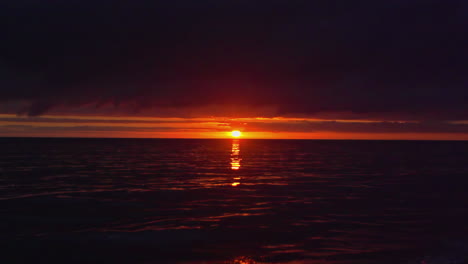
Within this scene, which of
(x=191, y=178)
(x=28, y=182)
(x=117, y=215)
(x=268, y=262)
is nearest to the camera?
(x=268, y=262)

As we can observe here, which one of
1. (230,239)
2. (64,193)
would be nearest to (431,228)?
(230,239)

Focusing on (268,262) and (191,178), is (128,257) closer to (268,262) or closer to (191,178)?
(268,262)

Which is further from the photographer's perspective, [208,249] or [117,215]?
[117,215]

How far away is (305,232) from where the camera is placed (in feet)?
69.9

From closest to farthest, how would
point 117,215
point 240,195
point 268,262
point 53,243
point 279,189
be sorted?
point 268,262 < point 53,243 < point 117,215 < point 240,195 < point 279,189

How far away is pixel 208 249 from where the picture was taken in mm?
18344

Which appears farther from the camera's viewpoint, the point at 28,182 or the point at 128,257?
the point at 28,182

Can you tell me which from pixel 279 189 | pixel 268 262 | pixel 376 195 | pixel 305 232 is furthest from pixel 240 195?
pixel 268 262

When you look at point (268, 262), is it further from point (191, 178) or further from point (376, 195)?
point (191, 178)

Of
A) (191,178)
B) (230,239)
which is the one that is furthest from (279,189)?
(230,239)

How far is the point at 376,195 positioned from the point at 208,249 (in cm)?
1992

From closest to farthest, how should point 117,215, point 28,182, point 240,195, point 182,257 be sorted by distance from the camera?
point 182,257, point 117,215, point 240,195, point 28,182

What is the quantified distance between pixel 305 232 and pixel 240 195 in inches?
511

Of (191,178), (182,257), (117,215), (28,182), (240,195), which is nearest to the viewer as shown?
(182,257)
